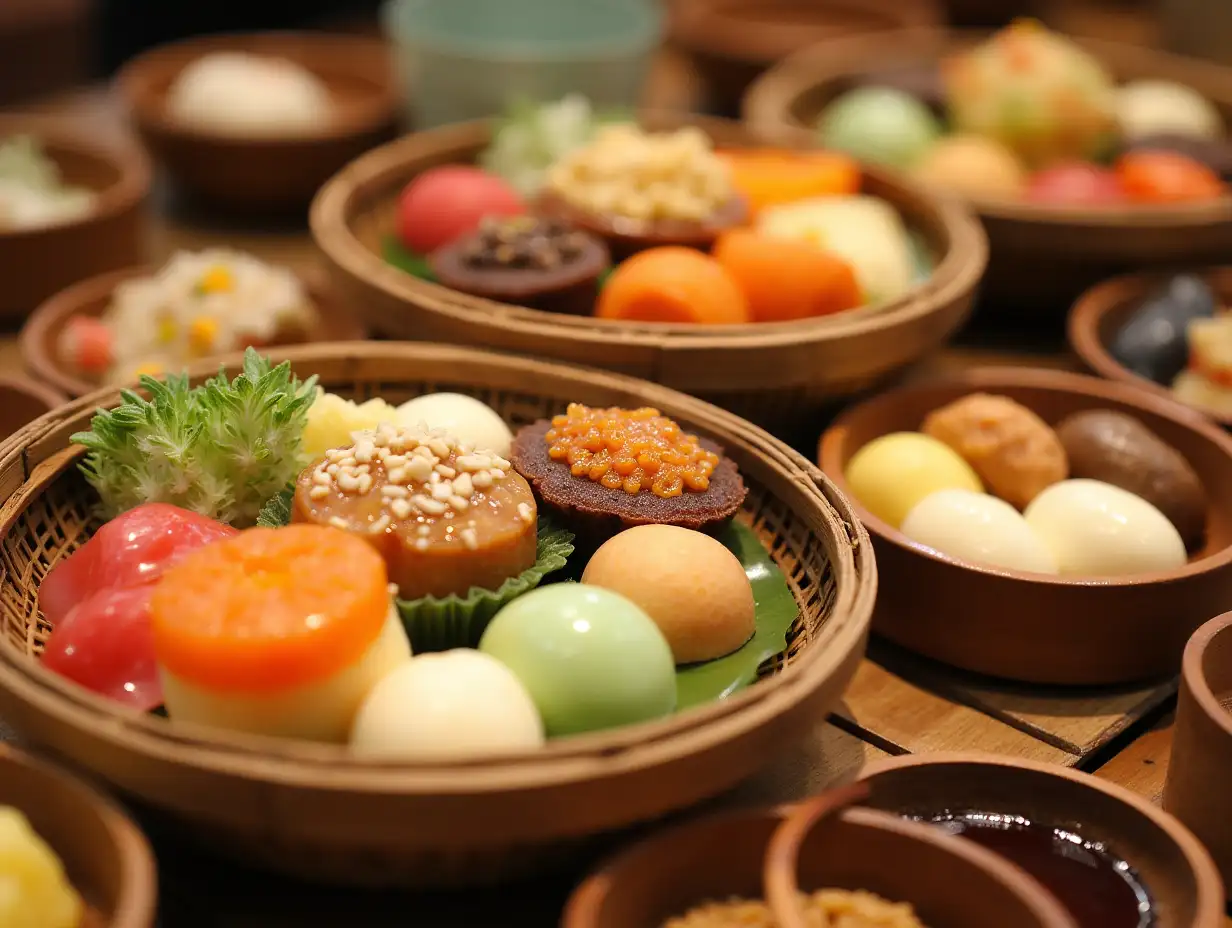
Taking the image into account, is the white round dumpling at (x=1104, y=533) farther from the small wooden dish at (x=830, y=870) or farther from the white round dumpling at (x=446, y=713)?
the white round dumpling at (x=446, y=713)

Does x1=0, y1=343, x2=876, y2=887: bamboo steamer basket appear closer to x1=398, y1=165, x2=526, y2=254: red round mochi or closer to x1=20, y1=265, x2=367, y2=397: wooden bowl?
x1=20, y1=265, x2=367, y2=397: wooden bowl

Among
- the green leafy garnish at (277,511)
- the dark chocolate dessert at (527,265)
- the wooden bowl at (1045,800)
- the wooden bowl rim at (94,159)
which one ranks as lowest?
the wooden bowl at (1045,800)

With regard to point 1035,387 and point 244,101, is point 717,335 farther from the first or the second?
point 244,101

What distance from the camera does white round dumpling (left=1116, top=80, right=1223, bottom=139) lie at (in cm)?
323

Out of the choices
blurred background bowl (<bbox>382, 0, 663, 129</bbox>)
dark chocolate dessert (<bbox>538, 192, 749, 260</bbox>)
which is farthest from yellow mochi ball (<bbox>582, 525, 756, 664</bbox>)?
blurred background bowl (<bbox>382, 0, 663, 129</bbox>)

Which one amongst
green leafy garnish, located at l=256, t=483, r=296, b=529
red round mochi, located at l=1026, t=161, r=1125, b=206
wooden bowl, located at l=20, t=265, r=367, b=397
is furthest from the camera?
red round mochi, located at l=1026, t=161, r=1125, b=206

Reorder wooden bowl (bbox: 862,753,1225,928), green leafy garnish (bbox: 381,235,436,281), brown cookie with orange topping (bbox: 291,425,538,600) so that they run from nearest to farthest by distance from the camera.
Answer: wooden bowl (bbox: 862,753,1225,928)
brown cookie with orange topping (bbox: 291,425,538,600)
green leafy garnish (bbox: 381,235,436,281)

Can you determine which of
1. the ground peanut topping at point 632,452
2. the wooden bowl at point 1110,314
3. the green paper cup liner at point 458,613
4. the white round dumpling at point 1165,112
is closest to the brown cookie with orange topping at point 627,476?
the ground peanut topping at point 632,452

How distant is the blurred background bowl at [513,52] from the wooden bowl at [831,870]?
2.11 metres

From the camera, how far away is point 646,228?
233 cm

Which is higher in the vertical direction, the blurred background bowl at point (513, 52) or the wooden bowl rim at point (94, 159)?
the blurred background bowl at point (513, 52)

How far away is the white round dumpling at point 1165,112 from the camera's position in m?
3.23

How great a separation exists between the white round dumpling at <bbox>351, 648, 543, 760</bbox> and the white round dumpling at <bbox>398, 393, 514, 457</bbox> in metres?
0.52

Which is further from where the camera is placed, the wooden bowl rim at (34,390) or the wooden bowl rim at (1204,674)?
the wooden bowl rim at (34,390)
